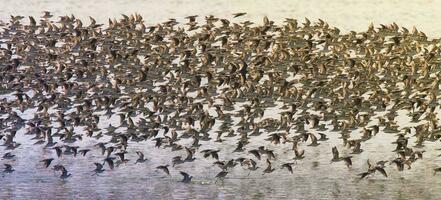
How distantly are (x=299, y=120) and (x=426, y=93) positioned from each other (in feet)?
5.54

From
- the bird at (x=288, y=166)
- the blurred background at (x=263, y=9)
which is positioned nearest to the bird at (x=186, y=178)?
the bird at (x=288, y=166)

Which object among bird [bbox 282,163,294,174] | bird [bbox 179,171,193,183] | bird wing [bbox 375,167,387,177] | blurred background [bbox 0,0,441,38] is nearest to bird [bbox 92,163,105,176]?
bird [bbox 179,171,193,183]

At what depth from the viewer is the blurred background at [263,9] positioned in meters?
12.6

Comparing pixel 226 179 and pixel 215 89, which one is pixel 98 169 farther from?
pixel 215 89

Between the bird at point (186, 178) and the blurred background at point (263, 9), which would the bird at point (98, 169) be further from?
the blurred background at point (263, 9)

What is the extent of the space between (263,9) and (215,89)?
8.00ft

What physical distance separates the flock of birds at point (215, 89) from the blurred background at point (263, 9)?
0.29 m

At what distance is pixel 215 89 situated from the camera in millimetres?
11047

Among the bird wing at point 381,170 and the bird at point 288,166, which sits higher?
the bird at point 288,166

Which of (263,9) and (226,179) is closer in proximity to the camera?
(226,179)

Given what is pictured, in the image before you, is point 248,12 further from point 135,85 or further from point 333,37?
point 135,85

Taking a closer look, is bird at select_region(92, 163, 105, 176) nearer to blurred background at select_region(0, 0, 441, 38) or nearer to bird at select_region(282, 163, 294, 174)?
bird at select_region(282, 163, 294, 174)

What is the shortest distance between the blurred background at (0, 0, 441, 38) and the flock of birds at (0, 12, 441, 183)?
287 millimetres

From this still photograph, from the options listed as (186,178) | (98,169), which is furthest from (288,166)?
(98,169)
